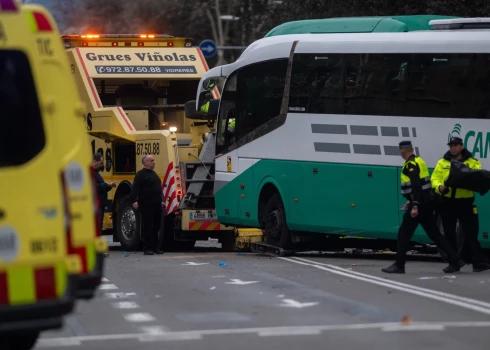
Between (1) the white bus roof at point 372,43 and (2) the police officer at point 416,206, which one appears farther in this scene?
(1) the white bus roof at point 372,43

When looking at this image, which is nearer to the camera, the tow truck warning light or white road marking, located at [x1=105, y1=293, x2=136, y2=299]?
white road marking, located at [x1=105, y1=293, x2=136, y2=299]

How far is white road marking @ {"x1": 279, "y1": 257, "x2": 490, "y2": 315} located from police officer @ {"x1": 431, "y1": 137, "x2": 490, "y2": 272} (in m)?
1.39

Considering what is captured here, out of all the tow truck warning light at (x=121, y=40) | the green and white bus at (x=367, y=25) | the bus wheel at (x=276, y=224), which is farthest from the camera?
the tow truck warning light at (x=121, y=40)

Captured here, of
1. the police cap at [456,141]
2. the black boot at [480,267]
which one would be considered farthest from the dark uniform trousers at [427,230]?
the police cap at [456,141]

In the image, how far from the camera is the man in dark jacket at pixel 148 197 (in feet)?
65.9

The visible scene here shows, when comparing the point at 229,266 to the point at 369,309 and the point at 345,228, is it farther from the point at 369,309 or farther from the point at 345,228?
the point at 369,309

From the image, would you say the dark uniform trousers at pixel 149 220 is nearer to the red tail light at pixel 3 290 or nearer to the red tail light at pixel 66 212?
the red tail light at pixel 66 212

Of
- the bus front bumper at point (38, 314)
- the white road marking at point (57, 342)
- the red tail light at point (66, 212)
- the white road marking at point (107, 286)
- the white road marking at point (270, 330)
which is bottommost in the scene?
the white road marking at point (57, 342)

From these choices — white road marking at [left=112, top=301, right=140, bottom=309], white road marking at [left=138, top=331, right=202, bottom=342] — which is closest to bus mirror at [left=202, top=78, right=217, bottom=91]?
white road marking at [left=112, top=301, right=140, bottom=309]

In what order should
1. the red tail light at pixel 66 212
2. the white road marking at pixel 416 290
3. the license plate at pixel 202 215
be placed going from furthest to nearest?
the license plate at pixel 202 215
the white road marking at pixel 416 290
the red tail light at pixel 66 212

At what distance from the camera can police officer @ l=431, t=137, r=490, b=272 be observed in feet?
50.1

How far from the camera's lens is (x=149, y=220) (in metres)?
20.2

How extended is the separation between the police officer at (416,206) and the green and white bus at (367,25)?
9.76ft

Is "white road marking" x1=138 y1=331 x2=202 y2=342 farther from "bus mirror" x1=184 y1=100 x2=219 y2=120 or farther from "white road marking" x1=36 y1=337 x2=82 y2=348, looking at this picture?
"bus mirror" x1=184 y1=100 x2=219 y2=120
